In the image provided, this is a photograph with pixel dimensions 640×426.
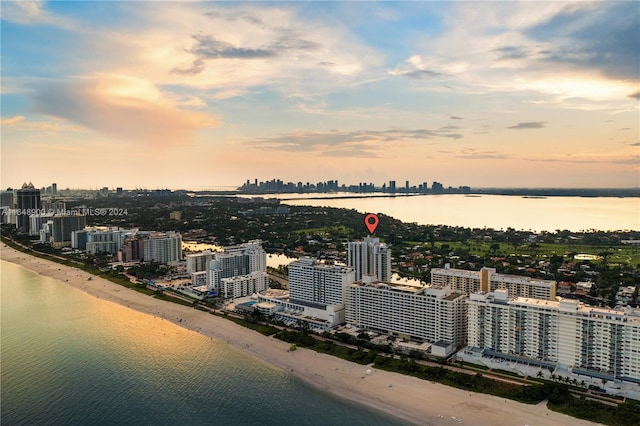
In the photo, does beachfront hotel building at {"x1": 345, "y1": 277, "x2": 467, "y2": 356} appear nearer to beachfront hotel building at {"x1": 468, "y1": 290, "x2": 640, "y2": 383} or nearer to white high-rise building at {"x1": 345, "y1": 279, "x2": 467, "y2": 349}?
white high-rise building at {"x1": 345, "y1": 279, "x2": 467, "y2": 349}

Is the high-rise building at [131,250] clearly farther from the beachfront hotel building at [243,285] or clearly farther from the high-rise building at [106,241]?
the beachfront hotel building at [243,285]

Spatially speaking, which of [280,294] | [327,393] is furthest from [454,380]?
[280,294]

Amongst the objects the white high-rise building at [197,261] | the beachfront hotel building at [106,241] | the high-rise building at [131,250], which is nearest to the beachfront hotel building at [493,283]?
the white high-rise building at [197,261]

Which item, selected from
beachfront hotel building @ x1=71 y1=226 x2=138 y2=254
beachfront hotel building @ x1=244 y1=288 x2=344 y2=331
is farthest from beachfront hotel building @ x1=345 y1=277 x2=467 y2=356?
beachfront hotel building @ x1=71 y1=226 x2=138 y2=254

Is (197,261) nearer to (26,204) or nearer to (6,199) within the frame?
(26,204)

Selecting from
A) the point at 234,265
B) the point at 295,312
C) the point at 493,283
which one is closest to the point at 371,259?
the point at 295,312
